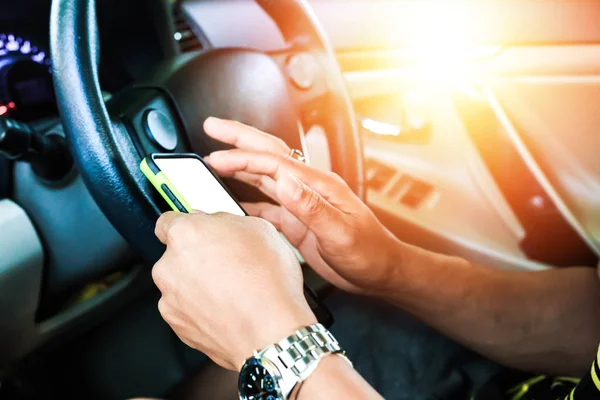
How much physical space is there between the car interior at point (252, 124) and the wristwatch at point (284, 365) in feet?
0.65

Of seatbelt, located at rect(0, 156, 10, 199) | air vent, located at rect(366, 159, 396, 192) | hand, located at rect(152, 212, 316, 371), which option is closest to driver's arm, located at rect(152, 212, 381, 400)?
hand, located at rect(152, 212, 316, 371)

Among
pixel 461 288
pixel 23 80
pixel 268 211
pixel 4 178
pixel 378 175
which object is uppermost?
pixel 23 80

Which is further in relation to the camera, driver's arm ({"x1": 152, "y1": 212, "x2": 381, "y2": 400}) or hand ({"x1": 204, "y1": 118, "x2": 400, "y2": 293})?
hand ({"x1": 204, "y1": 118, "x2": 400, "y2": 293})

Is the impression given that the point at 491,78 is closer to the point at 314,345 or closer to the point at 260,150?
the point at 260,150

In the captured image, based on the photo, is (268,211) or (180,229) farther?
(268,211)

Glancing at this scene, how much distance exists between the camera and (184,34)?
4.26ft

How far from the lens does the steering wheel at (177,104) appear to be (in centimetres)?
58

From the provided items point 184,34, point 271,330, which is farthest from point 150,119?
point 184,34

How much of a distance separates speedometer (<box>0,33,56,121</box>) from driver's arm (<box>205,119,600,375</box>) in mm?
398

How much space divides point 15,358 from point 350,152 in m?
0.61

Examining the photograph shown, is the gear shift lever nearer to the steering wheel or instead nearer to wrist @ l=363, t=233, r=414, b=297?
the steering wheel

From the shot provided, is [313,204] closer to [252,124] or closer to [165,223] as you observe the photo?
[165,223]

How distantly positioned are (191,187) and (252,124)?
0.88ft

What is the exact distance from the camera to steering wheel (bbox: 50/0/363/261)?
0.58m
